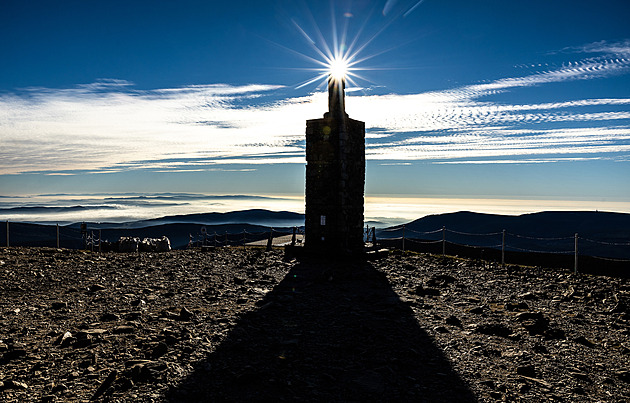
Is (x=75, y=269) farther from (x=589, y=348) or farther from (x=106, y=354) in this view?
(x=589, y=348)

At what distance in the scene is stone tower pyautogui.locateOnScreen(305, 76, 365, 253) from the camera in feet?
59.1

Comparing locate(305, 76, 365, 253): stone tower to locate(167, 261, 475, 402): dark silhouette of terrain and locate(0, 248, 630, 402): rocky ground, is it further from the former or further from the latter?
locate(167, 261, 475, 402): dark silhouette of terrain

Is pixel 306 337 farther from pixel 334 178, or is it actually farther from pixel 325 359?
pixel 334 178

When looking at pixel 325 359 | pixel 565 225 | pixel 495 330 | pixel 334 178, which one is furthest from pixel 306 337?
pixel 565 225

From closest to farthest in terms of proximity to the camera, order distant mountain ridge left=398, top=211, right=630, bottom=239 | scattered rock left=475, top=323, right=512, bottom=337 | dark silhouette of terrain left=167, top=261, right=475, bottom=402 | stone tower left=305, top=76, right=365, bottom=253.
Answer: dark silhouette of terrain left=167, top=261, right=475, bottom=402, scattered rock left=475, top=323, right=512, bottom=337, stone tower left=305, top=76, right=365, bottom=253, distant mountain ridge left=398, top=211, right=630, bottom=239

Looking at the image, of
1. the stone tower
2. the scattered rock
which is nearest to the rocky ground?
the scattered rock

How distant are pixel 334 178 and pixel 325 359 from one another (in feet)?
39.3

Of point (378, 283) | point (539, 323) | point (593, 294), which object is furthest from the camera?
point (378, 283)

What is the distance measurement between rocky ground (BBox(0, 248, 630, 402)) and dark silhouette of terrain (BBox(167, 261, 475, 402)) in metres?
0.03

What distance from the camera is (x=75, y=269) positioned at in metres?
14.3

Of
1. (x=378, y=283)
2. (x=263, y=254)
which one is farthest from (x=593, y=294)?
(x=263, y=254)

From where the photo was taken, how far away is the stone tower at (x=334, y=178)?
18016 millimetres

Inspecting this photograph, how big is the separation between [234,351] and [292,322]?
198 centimetres

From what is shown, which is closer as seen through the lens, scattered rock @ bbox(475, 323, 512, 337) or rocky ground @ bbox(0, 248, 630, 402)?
rocky ground @ bbox(0, 248, 630, 402)
